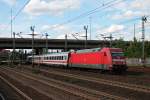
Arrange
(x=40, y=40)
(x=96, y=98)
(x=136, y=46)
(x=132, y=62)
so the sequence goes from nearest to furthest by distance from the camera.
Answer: (x=96, y=98)
(x=132, y=62)
(x=136, y=46)
(x=40, y=40)

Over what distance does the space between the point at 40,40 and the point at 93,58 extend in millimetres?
75573

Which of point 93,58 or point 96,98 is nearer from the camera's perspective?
point 96,98

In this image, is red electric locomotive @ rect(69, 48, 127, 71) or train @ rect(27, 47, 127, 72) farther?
train @ rect(27, 47, 127, 72)

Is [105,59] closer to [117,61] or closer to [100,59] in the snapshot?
[100,59]

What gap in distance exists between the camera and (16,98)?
791 inches

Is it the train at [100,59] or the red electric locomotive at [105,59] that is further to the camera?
the train at [100,59]

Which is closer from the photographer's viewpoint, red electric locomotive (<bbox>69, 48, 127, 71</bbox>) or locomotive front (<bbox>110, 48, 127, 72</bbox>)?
locomotive front (<bbox>110, 48, 127, 72</bbox>)

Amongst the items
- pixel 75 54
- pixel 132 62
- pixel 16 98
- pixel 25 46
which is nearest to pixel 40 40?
pixel 25 46

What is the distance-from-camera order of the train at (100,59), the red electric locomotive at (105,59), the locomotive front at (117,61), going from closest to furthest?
the locomotive front at (117,61), the red electric locomotive at (105,59), the train at (100,59)

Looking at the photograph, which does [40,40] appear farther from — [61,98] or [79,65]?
[61,98]

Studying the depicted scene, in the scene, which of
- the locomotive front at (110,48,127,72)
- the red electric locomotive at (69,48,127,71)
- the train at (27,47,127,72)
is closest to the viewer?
the locomotive front at (110,48,127,72)

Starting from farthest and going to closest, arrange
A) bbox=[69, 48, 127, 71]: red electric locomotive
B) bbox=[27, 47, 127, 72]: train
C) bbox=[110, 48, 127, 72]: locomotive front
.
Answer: bbox=[27, 47, 127, 72]: train
bbox=[69, 48, 127, 71]: red electric locomotive
bbox=[110, 48, 127, 72]: locomotive front

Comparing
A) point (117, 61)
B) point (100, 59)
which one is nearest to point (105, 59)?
point (100, 59)

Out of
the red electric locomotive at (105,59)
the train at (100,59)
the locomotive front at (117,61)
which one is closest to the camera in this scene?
the locomotive front at (117,61)
